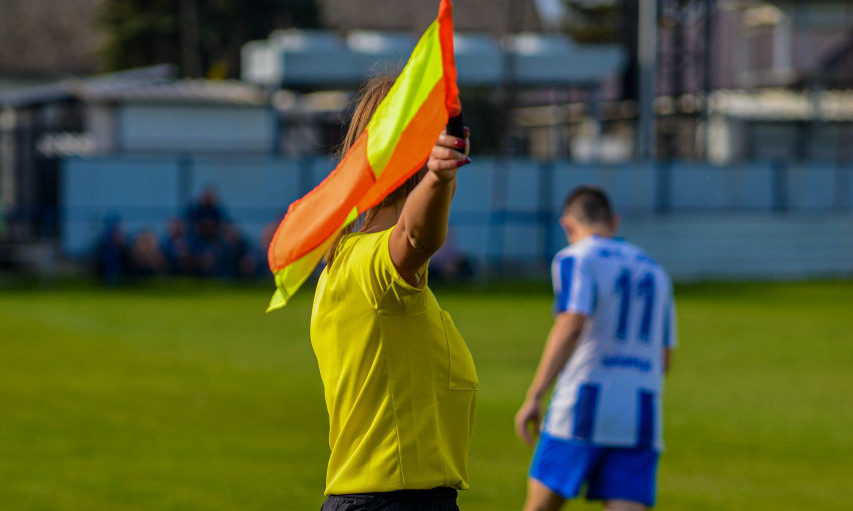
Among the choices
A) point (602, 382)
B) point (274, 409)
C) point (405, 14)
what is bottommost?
point (274, 409)

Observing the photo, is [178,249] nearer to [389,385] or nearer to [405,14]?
[389,385]

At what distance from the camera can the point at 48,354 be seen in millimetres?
14680

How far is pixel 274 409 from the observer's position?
36.4ft

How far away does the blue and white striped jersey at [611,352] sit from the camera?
5.69 m

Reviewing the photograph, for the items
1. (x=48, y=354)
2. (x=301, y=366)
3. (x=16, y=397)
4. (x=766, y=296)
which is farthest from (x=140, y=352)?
(x=766, y=296)

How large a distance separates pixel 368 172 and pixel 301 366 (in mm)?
11703

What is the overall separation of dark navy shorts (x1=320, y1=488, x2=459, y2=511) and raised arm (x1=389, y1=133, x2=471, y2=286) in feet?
2.30

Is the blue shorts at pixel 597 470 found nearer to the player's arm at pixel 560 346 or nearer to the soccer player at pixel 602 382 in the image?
the soccer player at pixel 602 382

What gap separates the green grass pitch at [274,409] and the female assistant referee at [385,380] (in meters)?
4.71

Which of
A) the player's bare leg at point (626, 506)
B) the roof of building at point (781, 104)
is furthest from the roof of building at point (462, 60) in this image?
the player's bare leg at point (626, 506)

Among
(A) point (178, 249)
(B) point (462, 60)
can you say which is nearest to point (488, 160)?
(B) point (462, 60)

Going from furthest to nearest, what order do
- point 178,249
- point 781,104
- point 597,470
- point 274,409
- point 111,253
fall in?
point 781,104 → point 178,249 → point 111,253 → point 274,409 → point 597,470

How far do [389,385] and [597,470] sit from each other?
304 cm

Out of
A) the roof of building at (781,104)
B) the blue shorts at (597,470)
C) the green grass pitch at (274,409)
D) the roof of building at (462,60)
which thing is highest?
the roof of building at (462,60)
